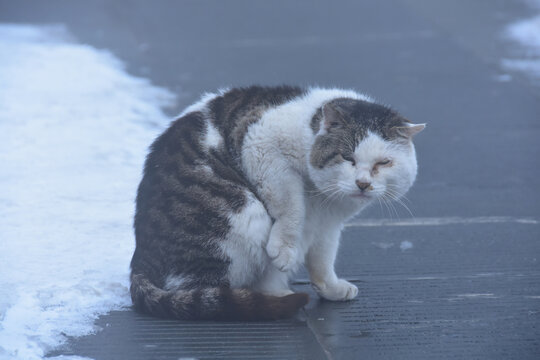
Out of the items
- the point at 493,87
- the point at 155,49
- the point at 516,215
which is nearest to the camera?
the point at 516,215

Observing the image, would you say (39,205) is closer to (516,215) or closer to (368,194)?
(368,194)

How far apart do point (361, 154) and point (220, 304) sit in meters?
0.96

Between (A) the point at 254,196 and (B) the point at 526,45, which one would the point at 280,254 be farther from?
(B) the point at 526,45

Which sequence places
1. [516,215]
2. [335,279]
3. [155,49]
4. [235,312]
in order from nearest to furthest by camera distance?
[235,312], [335,279], [516,215], [155,49]

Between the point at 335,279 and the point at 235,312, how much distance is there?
0.68 m

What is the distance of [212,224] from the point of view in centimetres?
354

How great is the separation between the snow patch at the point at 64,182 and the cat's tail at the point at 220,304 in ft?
1.00

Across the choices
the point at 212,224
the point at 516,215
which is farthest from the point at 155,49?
the point at 212,224

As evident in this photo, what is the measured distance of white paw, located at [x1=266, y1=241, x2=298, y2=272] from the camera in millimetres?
3553

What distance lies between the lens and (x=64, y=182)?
18.2 ft

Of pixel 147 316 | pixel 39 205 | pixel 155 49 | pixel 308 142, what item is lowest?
pixel 147 316

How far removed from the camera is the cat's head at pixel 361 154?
137 inches

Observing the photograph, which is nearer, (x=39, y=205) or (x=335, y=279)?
(x=335, y=279)

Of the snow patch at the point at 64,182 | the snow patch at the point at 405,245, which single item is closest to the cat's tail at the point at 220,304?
the snow patch at the point at 64,182
